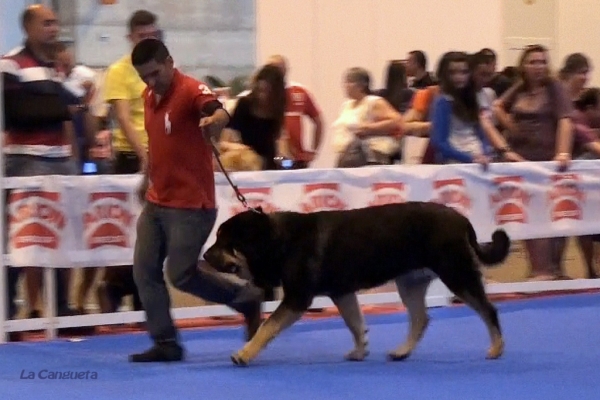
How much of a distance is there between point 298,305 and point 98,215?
5.76 feet

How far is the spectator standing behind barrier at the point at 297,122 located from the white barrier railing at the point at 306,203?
1.03 m

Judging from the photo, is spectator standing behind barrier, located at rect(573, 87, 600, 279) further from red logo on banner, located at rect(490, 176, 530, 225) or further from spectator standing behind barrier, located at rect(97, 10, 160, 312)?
A: spectator standing behind barrier, located at rect(97, 10, 160, 312)

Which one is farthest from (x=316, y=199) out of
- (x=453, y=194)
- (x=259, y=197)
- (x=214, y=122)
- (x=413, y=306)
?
(x=214, y=122)

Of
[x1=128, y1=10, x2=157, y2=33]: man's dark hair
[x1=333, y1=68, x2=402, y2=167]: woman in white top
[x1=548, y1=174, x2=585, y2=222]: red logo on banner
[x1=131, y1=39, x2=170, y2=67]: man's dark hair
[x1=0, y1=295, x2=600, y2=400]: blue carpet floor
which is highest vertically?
[x1=128, y1=10, x2=157, y2=33]: man's dark hair

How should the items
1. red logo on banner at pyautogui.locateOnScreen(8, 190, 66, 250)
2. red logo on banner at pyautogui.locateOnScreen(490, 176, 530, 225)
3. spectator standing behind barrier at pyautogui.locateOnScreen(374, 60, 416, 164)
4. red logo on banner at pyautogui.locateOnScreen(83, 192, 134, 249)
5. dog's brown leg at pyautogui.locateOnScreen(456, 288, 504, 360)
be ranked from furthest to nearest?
1. spectator standing behind barrier at pyautogui.locateOnScreen(374, 60, 416, 164)
2. red logo on banner at pyautogui.locateOnScreen(490, 176, 530, 225)
3. red logo on banner at pyautogui.locateOnScreen(83, 192, 134, 249)
4. red logo on banner at pyautogui.locateOnScreen(8, 190, 66, 250)
5. dog's brown leg at pyautogui.locateOnScreen(456, 288, 504, 360)

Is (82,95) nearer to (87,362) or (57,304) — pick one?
(57,304)

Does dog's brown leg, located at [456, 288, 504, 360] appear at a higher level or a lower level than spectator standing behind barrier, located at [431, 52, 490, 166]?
lower

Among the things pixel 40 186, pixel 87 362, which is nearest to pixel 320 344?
pixel 87 362

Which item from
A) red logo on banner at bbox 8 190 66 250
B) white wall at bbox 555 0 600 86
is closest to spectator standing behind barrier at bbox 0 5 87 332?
red logo on banner at bbox 8 190 66 250

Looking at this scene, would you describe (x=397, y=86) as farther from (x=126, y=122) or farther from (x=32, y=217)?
(x=32, y=217)

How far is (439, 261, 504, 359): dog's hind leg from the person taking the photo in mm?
5785

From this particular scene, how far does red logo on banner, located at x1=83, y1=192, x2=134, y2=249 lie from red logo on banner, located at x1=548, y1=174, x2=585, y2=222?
126 inches

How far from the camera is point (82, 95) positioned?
23.7ft

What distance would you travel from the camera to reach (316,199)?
7.38 meters
